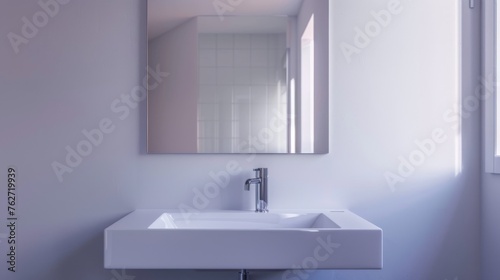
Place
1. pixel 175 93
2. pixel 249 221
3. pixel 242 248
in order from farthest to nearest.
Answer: pixel 175 93
pixel 249 221
pixel 242 248

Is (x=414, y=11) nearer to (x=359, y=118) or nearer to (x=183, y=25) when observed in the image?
(x=359, y=118)

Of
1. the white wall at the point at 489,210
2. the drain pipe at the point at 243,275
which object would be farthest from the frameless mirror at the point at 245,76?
the white wall at the point at 489,210

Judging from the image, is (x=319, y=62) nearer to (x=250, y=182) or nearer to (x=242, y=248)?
(x=250, y=182)

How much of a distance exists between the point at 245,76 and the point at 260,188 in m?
0.47

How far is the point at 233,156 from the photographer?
1895 millimetres

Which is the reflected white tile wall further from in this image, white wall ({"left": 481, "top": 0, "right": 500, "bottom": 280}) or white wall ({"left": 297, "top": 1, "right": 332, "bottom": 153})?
white wall ({"left": 481, "top": 0, "right": 500, "bottom": 280})

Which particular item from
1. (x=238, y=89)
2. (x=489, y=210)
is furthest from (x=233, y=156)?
(x=489, y=210)

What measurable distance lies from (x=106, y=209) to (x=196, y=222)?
0.39 meters

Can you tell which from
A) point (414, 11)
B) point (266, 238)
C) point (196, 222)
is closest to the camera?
point (266, 238)

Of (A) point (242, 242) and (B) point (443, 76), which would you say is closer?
(A) point (242, 242)

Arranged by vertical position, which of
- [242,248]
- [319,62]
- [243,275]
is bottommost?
[243,275]

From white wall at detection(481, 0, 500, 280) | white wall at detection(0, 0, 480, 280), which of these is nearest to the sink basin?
white wall at detection(0, 0, 480, 280)

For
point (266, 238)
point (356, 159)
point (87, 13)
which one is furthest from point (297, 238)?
point (87, 13)

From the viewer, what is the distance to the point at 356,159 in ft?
6.21
